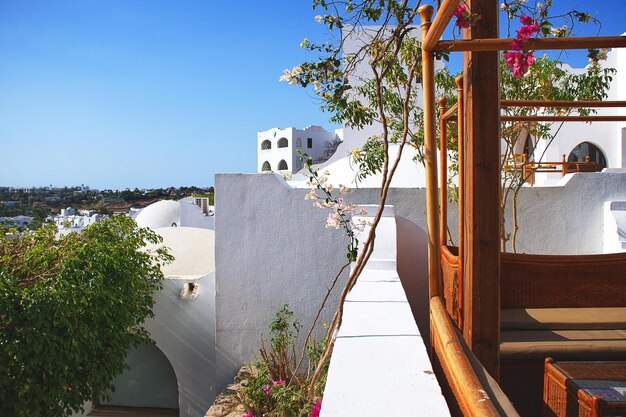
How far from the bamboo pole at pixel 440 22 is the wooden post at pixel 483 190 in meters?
0.12

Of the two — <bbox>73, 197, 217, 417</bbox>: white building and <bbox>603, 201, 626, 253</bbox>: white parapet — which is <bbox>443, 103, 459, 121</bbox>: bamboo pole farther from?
<bbox>73, 197, 217, 417</bbox>: white building

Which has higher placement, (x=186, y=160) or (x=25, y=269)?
(x=186, y=160)

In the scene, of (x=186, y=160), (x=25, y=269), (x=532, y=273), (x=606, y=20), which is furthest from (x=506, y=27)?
(x=186, y=160)

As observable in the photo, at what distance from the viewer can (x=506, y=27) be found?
2855mm

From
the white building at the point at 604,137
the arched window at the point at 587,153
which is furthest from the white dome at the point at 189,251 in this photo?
the arched window at the point at 587,153

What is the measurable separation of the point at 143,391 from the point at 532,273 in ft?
22.3

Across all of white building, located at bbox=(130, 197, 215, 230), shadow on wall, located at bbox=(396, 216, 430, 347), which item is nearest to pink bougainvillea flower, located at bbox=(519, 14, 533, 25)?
shadow on wall, located at bbox=(396, 216, 430, 347)

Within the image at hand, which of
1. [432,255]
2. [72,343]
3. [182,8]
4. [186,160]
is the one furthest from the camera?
[186,160]

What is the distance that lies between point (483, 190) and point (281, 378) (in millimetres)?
3090

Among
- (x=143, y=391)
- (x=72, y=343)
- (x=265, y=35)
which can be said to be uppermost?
(x=265, y=35)

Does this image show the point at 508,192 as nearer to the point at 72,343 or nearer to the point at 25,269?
the point at 72,343

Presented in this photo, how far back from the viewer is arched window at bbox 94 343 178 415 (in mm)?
7477

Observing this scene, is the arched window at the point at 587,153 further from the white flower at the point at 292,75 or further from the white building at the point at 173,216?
the white flower at the point at 292,75

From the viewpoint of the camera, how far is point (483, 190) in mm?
1733
